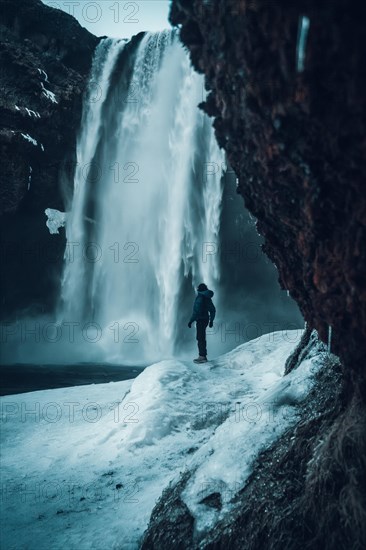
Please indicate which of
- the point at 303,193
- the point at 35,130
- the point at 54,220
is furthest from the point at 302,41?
the point at 54,220

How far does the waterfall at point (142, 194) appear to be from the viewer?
2042cm

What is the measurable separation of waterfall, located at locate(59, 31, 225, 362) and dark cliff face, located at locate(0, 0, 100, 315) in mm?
930

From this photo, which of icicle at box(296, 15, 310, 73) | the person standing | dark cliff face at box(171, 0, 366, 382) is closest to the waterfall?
the person standing

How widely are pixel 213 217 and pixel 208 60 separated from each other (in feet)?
60.5

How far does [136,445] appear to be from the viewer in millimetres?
4746

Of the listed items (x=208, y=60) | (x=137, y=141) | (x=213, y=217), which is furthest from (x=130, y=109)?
(x=208, y=60)

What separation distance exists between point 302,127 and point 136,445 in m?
4.32

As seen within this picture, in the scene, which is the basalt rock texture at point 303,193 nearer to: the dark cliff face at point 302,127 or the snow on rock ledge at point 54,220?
the dark cliff face at point 302,127

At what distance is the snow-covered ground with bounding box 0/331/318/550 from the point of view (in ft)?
10.3

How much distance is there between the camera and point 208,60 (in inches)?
84.4

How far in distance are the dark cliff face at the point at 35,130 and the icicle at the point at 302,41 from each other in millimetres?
18081

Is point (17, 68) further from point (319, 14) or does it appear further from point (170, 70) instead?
point (319, 14)

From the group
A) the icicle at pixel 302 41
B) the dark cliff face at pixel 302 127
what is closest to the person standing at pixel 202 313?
the dark cliff face at pixel 302 127

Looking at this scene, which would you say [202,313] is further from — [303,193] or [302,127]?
[302,127]
